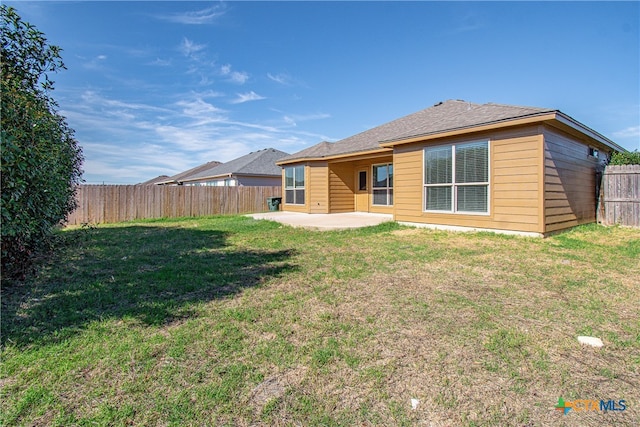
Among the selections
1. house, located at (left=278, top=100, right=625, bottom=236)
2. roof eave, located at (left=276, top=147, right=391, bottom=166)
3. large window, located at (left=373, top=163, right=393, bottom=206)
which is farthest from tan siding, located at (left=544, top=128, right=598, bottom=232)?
large window, located at (left=373, top=163, right=393, bottom=206)

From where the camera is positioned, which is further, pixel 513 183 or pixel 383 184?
pixel 383 184

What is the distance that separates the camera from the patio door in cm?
1481

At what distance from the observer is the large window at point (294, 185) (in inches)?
626

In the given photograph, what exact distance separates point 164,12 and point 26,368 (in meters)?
9.34

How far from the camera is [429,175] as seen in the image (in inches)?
374

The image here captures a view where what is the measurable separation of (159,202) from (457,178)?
13.8 meters

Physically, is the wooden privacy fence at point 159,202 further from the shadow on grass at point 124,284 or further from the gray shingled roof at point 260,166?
the shadow on grass at point 124,284

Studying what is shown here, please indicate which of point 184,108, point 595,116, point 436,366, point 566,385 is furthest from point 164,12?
point 595,116

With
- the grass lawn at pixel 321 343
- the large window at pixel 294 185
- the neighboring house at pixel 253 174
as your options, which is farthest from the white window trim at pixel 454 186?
the neighboring house at pixel 253 174

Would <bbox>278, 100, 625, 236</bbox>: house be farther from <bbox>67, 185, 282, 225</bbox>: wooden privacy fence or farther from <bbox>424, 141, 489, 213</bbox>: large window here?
<bbox>67, 185, 282, 225</bbox>: wooden privacy fence

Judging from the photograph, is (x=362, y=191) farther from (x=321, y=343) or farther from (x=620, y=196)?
(x=321, y=343)

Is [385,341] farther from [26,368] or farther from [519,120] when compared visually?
[519,120]

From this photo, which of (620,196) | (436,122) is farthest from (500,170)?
(620,196)

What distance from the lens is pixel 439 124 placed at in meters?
9.56
